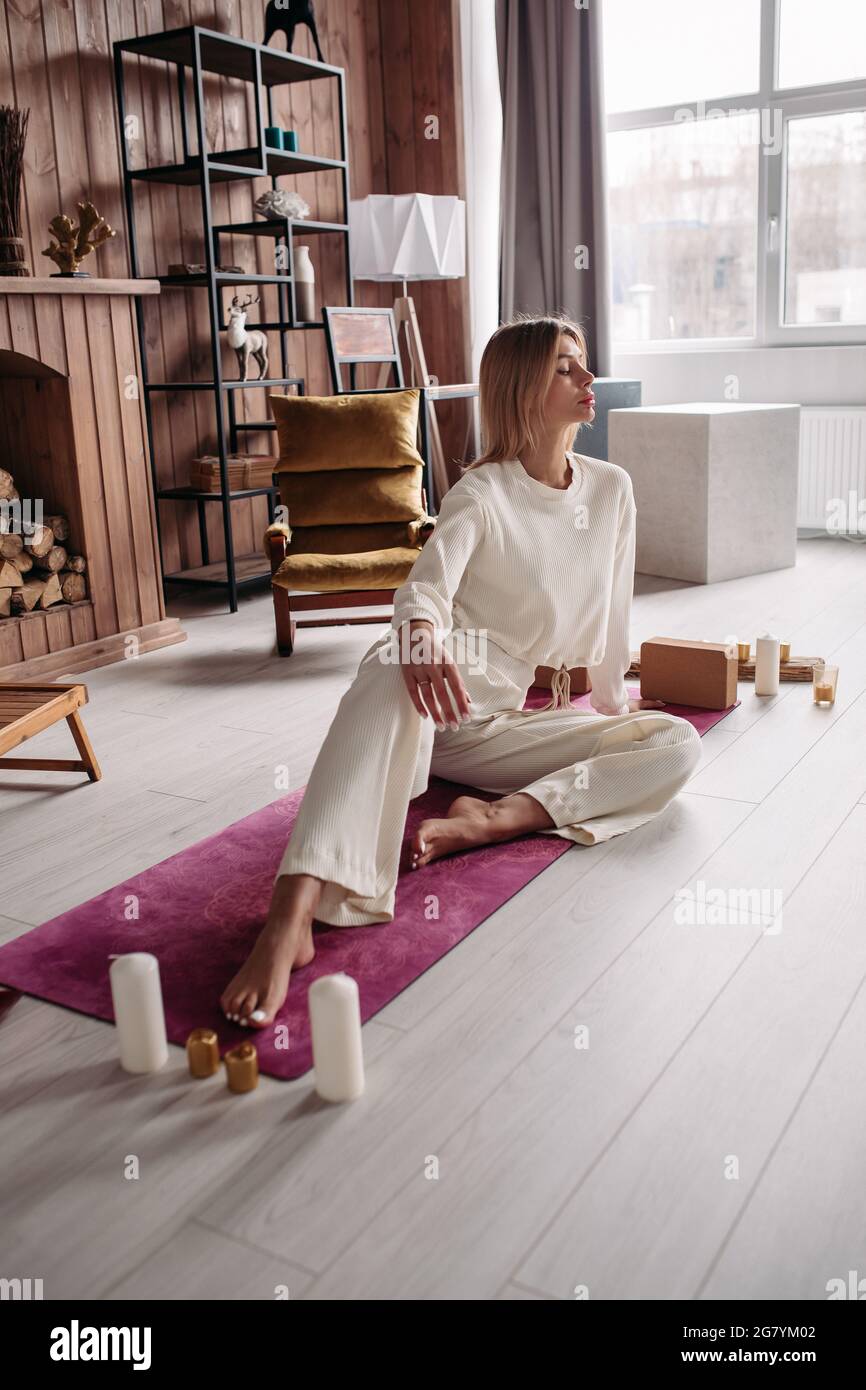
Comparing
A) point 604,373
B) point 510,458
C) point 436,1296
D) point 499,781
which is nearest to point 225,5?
point 604,373

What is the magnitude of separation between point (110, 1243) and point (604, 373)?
4815 mm

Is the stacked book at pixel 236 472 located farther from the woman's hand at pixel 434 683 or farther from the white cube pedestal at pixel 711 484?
the woman's hand at pixel 434 683

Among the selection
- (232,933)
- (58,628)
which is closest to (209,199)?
(58,628)

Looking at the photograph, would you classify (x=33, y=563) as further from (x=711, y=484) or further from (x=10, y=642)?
(x=711, y=484)

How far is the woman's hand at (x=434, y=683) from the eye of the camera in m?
1.80

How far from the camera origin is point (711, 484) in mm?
4258

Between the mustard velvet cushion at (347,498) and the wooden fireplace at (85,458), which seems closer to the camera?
the wooden fireplace at (85,458)

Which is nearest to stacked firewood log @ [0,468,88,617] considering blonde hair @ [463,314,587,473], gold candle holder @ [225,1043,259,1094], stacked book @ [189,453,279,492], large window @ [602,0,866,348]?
stacked book @ [189,453,279,492]

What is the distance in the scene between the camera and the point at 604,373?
5.45 meters

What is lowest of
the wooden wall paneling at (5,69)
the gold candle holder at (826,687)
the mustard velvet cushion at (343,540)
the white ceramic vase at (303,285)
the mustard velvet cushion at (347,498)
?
the gold candle holder at (826,687)

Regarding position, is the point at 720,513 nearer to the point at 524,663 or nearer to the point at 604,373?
the point at 604,373

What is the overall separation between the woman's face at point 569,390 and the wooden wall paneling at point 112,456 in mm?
1794

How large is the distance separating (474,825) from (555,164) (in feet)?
13.6

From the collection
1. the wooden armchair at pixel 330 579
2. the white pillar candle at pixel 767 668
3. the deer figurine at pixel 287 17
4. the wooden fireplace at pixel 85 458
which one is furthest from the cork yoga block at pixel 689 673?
the deer figurine at pixel 287 17
